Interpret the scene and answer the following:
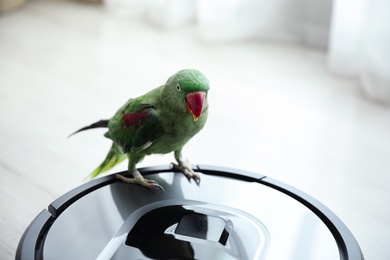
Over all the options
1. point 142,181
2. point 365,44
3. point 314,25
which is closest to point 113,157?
point 142,181

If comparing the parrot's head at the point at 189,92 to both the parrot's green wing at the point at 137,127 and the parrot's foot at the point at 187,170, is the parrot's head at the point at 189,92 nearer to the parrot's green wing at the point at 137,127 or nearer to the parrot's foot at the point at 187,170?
the parrot's green wing at the point at 137,127

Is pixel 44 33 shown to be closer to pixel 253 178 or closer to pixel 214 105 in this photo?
pixel 214 105

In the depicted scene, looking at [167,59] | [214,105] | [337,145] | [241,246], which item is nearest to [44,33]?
[167,59]

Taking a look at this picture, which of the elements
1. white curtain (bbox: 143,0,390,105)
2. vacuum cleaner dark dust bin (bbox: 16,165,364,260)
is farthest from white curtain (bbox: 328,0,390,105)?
vacuum cleaner dark dust bin (bbox: 16,165,364,260)

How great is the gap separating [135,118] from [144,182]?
11 cm

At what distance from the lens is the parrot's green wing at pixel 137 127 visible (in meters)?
0.91

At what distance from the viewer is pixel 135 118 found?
0.92m

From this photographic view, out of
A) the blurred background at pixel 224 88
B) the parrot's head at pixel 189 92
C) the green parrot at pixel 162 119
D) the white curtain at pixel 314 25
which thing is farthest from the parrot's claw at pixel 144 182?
the white curtain at pixel 314 25


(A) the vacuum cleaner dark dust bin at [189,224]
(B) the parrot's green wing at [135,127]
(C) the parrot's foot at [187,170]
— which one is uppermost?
(B) the parrot's green wing at [135,127]

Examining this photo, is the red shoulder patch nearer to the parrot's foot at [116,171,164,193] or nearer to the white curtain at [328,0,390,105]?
the parrot's foot at [116,171,164,193]

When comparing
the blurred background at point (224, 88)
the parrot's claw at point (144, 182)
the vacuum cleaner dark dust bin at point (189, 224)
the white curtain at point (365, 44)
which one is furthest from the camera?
the white curtain at point (365, 44)

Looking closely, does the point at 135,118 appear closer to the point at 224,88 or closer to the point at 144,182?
the point at 144,182

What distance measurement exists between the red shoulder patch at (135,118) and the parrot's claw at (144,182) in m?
0.10

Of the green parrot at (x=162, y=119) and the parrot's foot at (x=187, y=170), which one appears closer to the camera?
the green parrot at (x=162, y=119)
